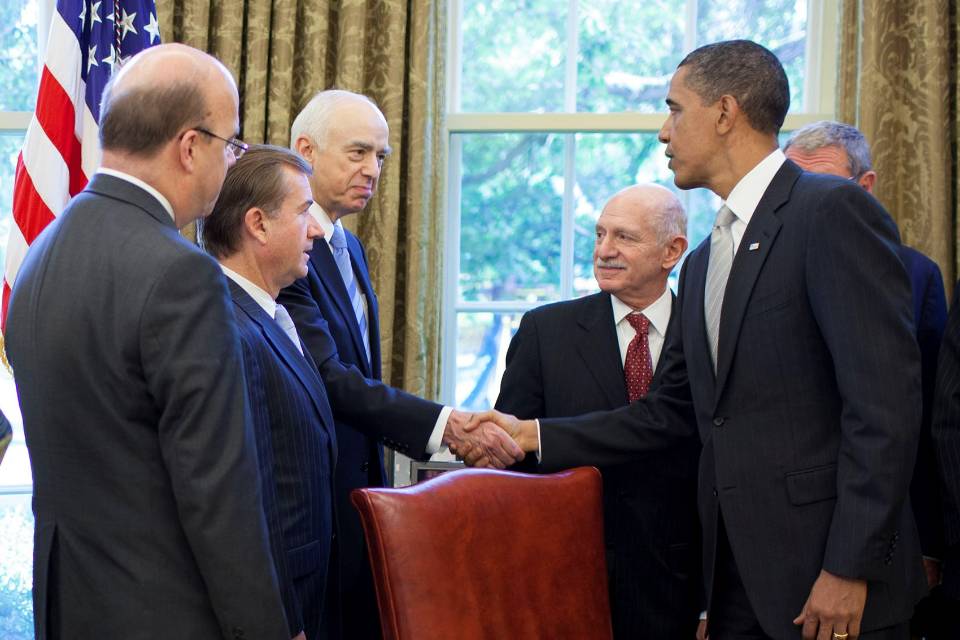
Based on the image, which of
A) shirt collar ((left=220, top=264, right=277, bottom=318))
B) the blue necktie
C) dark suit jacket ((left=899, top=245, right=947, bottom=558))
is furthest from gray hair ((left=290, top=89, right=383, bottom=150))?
dark suit jacket ((left=899, top=245, right=947, bottom=558))

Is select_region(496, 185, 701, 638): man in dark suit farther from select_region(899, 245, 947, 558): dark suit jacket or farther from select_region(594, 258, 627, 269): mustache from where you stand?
select_region(899, 245, 947, 558): dark suit jacket

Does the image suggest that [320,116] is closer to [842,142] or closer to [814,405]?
[842,142]

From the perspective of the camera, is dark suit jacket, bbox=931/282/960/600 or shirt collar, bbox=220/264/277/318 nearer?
shirt collar, bbox=220/264/277/318

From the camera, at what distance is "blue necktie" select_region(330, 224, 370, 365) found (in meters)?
2.96

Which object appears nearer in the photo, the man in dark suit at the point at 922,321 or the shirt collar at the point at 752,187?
the shirt collar at the point at 752,187

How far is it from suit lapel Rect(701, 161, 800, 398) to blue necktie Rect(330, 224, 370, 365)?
115 cm

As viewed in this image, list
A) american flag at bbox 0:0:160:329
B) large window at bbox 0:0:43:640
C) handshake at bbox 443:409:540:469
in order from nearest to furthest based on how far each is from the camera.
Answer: handshake at bbox 443:409:540:469 < american flag at bbox 0:0:160:329 < large window at bbox 0:0:43:640

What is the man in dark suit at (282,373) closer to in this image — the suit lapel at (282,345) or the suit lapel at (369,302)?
the suit lapel at (282,345)

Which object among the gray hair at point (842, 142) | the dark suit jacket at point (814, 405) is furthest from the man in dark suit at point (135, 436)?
the gray hair at point (842, 142)

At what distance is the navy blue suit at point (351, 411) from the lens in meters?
2.68

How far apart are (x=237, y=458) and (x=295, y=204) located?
2.36ft

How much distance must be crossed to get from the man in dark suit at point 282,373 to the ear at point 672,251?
1087 millimetres

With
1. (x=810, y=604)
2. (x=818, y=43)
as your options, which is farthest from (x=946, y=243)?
(x=810, y=604)

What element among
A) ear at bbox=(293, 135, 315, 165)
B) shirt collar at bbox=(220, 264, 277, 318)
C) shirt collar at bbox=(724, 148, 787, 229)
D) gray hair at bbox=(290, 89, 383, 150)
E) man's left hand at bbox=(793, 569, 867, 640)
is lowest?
man's left hand at bbox=(793, 569, 867, 640)
